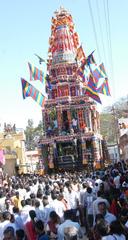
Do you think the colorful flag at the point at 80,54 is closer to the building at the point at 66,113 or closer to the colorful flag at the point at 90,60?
the building at the point at 66,113

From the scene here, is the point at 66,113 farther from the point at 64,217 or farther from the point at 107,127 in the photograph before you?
the point at 64,217

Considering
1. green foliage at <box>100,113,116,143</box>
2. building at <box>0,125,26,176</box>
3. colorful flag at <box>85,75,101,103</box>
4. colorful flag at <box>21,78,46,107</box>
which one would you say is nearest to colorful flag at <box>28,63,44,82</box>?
colorful flag at <box>21,78,46,107</box>

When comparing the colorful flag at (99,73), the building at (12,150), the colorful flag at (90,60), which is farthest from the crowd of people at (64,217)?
the building at (12,150)

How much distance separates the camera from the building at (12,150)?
50300 mm

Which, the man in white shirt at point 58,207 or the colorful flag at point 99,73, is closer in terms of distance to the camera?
the man in white shirt at point 58,207

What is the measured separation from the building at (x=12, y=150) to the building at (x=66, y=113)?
6.62 metres

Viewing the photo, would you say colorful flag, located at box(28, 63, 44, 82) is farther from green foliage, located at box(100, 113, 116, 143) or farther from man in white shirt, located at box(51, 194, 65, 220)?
green foliage, located at box(100, 113, 116, 143)

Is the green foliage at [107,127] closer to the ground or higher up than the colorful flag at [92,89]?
higher up

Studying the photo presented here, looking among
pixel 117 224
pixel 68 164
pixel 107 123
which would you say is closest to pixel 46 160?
pixel 68 164

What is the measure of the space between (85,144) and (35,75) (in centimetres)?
944

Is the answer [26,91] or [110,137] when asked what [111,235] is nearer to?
[26,91]

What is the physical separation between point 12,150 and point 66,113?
12.0 metres

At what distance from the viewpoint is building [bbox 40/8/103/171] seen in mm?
43344

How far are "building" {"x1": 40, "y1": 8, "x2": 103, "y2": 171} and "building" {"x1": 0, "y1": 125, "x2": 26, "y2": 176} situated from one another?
6618 mm
